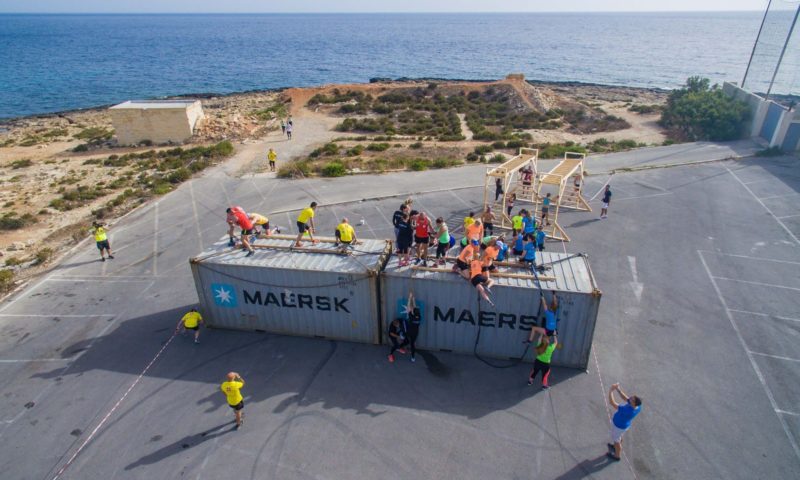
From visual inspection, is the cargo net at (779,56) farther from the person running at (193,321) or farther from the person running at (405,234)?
the person running at (193,321)

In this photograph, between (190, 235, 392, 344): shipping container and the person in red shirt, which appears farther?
the person in red shirt

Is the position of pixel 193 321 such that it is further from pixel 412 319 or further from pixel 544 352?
pixel 544 352

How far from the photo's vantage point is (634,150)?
112 ft

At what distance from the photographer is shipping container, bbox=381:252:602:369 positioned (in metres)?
10.9

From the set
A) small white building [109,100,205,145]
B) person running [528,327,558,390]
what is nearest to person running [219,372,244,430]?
person running [528,327,558,390]

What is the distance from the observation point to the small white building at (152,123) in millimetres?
37750

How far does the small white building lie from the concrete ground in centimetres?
2343

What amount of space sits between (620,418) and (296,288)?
8.20 m

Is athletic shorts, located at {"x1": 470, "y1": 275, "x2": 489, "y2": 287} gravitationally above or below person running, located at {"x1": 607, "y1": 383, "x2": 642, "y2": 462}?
above

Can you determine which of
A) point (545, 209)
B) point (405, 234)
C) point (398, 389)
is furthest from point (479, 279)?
point (545, 209)

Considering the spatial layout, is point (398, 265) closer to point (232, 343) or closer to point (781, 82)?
point (232, 343)

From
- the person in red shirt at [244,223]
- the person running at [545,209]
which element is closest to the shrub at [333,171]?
the person running at [545,209]

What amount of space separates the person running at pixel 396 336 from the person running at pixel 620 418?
505cm

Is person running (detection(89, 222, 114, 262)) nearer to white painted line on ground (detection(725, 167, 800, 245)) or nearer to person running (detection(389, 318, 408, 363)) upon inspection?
person running (detection(389, 318, 408, 363))
